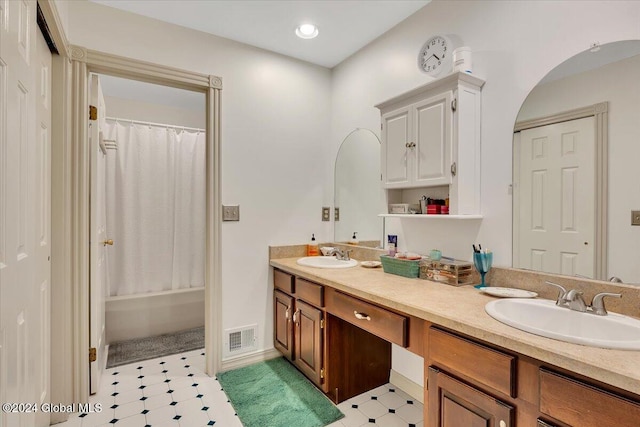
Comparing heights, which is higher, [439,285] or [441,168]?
[441,168]

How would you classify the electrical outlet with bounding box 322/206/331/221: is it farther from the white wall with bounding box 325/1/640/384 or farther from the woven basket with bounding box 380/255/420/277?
the woven basket with bounding box 380/255/420/277

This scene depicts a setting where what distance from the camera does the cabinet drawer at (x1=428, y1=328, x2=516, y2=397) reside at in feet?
3.26

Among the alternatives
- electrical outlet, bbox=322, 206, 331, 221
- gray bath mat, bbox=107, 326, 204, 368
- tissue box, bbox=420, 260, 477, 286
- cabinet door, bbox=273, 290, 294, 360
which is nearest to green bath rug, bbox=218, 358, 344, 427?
cabinet door, bbox=273, 290, 294, 360

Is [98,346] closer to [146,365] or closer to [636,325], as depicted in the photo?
[146,365]

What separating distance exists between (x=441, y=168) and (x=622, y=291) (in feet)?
2.88

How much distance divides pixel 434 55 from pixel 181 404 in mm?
2622

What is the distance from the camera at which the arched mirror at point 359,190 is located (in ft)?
7.75

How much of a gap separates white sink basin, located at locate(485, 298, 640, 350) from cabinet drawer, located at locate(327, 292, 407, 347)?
373 millimetres

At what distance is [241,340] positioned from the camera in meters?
2.43

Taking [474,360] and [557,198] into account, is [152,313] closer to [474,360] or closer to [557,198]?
[474,360]

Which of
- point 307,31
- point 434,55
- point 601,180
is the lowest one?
point 601,180

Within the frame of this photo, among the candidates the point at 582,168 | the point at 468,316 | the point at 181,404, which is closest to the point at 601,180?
the point at 582,168

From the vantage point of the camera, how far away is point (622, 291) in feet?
3.94

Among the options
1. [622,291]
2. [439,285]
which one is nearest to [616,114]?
[622,291]
